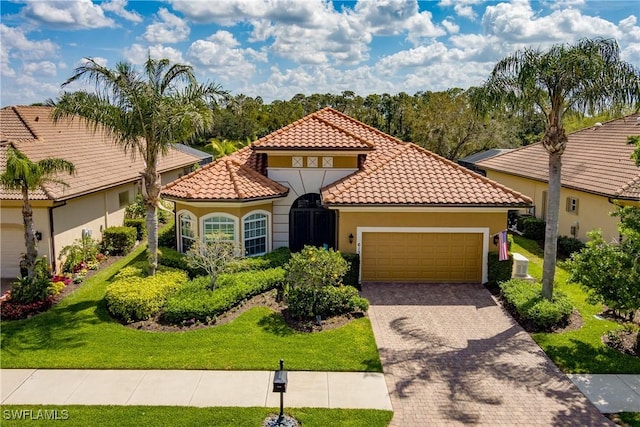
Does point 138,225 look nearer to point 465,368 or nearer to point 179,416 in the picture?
point 179,416

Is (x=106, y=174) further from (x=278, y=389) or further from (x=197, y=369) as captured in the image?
(x=278, y=389)

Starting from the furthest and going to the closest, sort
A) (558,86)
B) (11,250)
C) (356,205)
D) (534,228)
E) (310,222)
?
(534,228)
(310,222)
(11,250)
(356,205)
(558,86)

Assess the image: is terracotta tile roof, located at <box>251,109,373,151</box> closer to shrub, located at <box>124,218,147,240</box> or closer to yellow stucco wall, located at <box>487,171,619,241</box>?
shrub, located at <box>124,218,147,240</box>

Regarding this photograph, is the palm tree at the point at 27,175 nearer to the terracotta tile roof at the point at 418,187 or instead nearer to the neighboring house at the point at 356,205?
the neighboring house at the point at 356,205

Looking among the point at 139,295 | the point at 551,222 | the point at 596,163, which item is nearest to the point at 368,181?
the point at 551,222

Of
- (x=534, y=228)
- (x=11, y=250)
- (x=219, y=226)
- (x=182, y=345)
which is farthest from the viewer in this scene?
(x=534, y=228)

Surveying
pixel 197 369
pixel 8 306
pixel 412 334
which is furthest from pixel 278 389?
pixel 8 306
